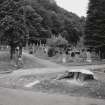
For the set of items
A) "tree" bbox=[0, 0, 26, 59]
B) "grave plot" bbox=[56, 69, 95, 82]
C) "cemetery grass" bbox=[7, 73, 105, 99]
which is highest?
"tree" bbox=[0, 0, 26, 59]

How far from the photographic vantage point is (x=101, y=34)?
134ft

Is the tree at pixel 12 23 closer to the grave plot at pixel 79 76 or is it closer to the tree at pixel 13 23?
the tree at pixel 13 23

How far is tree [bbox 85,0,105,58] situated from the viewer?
40.9 meters

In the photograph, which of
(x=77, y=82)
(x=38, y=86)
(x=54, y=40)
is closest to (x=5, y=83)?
(x=38, y=86)

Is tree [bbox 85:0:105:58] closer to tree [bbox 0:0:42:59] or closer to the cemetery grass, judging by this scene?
tree [bbox 0:0:42:59]

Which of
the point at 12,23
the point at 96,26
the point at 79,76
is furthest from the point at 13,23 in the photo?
the point at 96,26

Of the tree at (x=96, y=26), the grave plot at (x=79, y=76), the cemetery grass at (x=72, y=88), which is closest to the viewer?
the cemetery grass at (x=72, y=88)

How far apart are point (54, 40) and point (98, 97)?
99.5 feet

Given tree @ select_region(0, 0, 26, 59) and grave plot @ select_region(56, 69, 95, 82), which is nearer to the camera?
grave plot @ select_region(56, 69, 95, 82)

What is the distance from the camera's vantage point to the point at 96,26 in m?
42.4

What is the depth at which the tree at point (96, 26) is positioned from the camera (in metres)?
40.9

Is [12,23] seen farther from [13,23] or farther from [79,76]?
[79,76]

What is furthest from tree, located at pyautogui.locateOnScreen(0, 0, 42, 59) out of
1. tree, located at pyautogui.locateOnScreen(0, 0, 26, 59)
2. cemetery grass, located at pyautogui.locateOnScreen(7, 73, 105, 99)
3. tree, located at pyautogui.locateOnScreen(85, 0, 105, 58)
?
tree, located at pyautogui.locateOnScreen(85, 0, 105, 58)

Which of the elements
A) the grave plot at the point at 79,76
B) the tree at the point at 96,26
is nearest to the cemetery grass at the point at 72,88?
the grave plot at the point at 79,76
